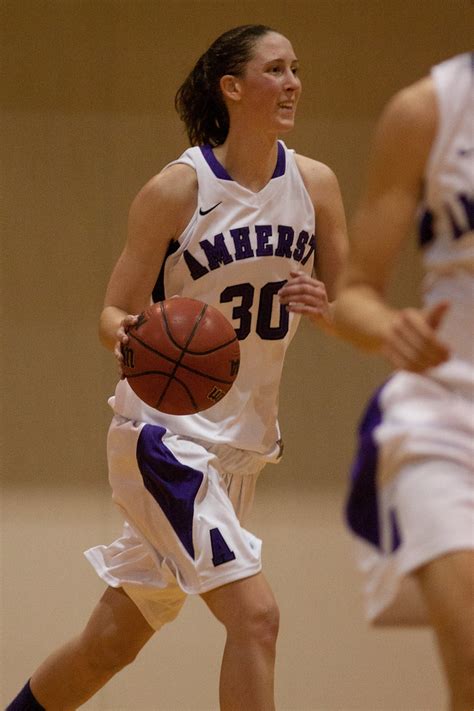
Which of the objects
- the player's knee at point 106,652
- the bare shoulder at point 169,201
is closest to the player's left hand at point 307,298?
the bare shoulder at point 169,201

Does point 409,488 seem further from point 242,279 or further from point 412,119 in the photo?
point 242,279

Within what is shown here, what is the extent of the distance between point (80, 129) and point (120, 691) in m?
2.66

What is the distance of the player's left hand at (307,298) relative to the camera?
391 cm

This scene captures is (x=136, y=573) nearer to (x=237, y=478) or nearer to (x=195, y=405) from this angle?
(x=237, y=478)

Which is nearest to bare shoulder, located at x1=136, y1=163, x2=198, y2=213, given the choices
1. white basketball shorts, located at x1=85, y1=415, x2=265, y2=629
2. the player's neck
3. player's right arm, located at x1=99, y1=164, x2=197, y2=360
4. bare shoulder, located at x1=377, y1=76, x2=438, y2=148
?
player's right arm, located at x1=99, y1=164, x2=197, y2=360

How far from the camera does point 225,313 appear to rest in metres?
4.05

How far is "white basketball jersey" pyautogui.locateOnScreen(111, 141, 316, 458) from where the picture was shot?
13.3 feet

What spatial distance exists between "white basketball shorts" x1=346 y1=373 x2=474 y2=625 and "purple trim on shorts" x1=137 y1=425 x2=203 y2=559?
4.15ft

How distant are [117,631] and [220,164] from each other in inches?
59.8

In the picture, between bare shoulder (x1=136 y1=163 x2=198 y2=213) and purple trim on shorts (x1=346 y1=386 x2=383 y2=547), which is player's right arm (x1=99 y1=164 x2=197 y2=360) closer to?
bare shoulder (x1=136 y1=163 x2=198 y2=213)

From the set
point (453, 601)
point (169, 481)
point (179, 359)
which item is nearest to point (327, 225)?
point (179, 359)

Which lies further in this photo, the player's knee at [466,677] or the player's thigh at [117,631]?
the player's thigh at [117,631]

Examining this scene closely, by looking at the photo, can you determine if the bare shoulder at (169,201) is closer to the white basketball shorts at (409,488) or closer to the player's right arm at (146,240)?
the player's right arm at (146,240)

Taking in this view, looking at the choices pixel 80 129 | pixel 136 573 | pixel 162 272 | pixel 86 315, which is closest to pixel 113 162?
pixel 80 129
